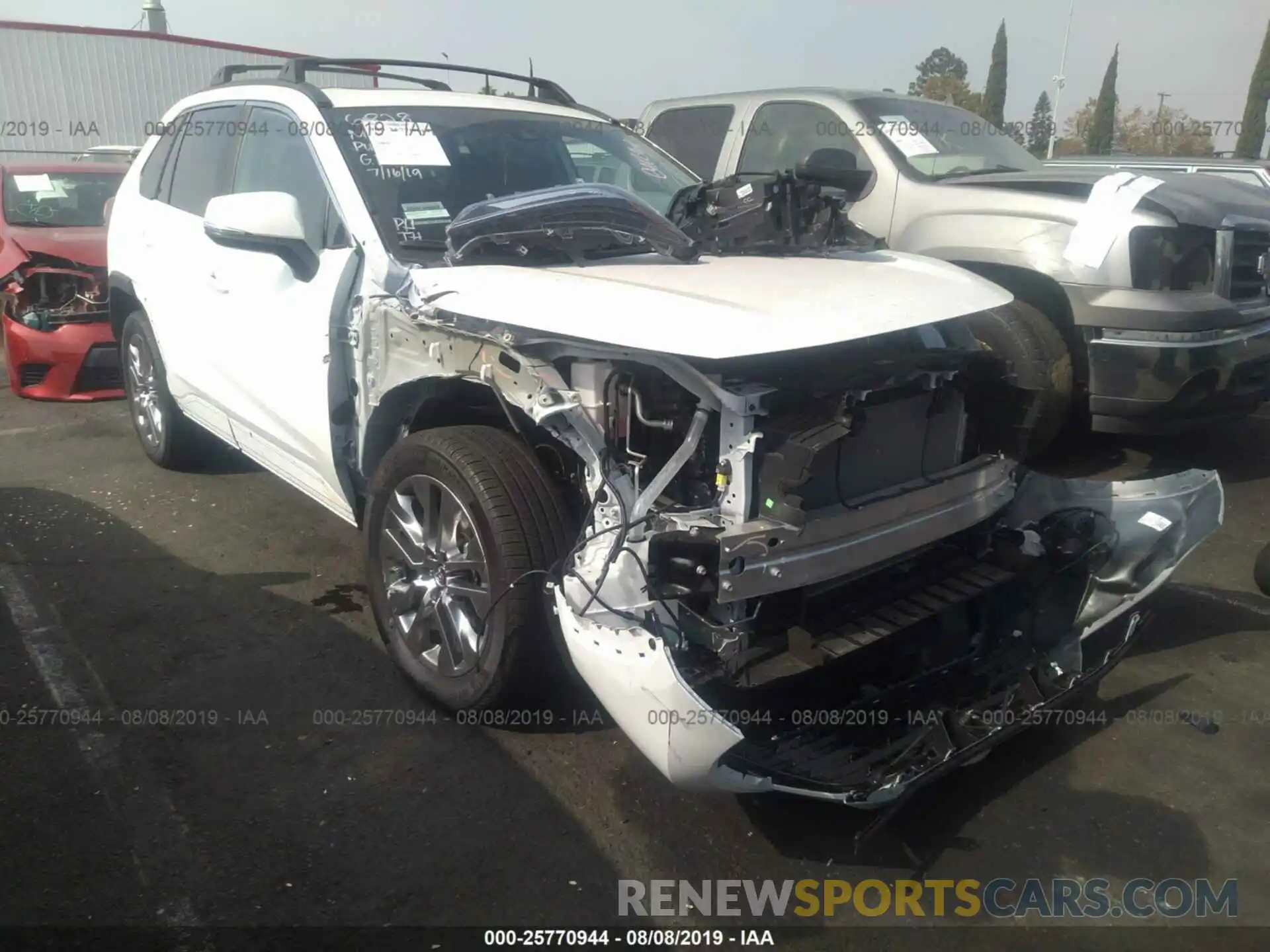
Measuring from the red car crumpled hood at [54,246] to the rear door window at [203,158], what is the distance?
2.85 metres

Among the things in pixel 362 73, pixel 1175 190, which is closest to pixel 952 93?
pixel 1175 190

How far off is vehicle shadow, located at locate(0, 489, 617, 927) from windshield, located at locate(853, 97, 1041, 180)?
4.12m

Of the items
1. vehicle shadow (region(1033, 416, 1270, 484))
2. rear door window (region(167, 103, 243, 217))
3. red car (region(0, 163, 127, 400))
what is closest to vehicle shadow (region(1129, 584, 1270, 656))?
vehicle shadow (region(1033, 416, 1270, 484))

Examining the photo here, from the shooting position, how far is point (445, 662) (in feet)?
10.0

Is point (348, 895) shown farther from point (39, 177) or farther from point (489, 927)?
point (39, 177)

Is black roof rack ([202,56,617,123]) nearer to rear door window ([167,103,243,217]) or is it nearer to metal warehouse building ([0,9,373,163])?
rear door window ([167,103,243,217])

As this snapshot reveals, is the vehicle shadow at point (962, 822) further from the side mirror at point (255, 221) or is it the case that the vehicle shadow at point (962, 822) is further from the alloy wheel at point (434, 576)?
the side mirror at point (255, 221)

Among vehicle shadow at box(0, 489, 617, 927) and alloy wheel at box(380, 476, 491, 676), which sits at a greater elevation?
alloy wheel at box(380, 476, 491, 676)

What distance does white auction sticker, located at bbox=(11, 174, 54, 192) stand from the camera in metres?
8.31

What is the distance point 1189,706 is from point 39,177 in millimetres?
9339

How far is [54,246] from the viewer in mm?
7176

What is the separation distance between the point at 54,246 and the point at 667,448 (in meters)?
6.53

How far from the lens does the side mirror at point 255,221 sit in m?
3.12

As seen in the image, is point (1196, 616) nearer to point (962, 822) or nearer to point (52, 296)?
point (962, 822)
